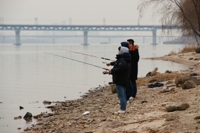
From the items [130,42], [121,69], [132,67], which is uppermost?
[130,42]

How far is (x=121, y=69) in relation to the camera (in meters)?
10.5

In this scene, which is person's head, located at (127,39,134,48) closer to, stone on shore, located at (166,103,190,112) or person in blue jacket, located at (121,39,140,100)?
person in blue jacket, located at (121,39,140,100)

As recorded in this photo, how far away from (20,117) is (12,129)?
1998 mm

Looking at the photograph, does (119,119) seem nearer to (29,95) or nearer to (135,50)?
(135,50)

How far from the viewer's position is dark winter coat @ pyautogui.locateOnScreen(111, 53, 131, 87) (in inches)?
413

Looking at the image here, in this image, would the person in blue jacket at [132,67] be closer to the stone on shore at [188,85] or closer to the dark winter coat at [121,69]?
the stone on shore at [188,85]

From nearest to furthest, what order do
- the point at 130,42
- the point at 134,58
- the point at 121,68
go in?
1. the point at 121,68
2. the point at 130,42
3. the point at 134,58

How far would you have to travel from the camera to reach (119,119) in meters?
10.6

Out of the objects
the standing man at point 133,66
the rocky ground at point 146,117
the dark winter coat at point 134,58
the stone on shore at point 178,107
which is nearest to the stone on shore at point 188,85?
the rocky ground at point 146,117

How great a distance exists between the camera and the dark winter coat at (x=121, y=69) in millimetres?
10492

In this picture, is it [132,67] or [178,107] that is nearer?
[178,107]

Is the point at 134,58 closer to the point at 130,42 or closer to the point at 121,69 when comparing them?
the point at 130,42

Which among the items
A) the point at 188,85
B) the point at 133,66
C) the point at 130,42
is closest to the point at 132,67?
the point at 133,66

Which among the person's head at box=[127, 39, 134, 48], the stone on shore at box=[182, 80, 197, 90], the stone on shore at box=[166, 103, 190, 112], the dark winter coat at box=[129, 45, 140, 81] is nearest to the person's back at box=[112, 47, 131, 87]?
the stone on shore at box=[166, 103, 190, 112]
